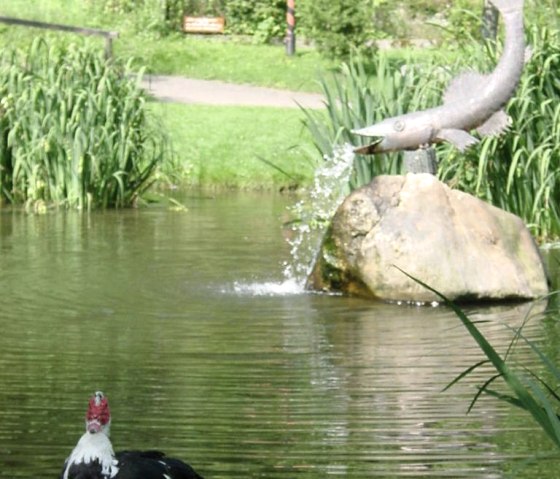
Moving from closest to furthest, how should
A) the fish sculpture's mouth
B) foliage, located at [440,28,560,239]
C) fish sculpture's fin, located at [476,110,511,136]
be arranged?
1. the fish sculpture's mouth
2. fish sculpture's fin, located at [476,110,511,136]
3. foliage, located at [440,28,560,239]

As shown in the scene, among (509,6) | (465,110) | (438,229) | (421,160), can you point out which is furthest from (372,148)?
(509,6)

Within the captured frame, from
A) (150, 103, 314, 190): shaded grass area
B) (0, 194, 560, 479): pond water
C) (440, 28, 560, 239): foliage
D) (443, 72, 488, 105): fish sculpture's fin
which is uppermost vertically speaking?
(443, 72, 488, 105): fish sculpture's fin

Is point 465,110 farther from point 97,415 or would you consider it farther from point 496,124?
point 97,415

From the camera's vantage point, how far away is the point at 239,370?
920 centimetres

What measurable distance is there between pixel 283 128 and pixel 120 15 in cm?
1154

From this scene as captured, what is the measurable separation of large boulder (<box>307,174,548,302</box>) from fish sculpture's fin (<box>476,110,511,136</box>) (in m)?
0.70

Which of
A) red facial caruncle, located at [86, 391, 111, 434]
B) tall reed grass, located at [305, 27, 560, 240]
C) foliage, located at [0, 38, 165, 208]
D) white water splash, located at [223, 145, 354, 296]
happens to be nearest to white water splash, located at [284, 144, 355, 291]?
white water splash, located at [223, 145, 354, 296]

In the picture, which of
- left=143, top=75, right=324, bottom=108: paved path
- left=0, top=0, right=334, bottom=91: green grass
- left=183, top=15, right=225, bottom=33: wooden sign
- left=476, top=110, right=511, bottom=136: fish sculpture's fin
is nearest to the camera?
left=476, top=110, right=511, bottom=136: fish sculpture's fin

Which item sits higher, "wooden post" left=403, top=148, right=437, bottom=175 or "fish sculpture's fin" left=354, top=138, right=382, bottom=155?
"fish sculpture's fin" left=354, top=138, right=382, bottom=155

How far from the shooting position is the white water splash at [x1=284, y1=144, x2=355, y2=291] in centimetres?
1369

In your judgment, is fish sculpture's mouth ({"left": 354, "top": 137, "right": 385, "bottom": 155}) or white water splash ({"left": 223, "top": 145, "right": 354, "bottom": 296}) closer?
white water splash ({"left": 223, "top": 145, "right": 354, "bottom": 296})

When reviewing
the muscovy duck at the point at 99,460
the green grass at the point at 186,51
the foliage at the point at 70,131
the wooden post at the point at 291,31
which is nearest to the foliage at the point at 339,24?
the green grass at the point at 186,51

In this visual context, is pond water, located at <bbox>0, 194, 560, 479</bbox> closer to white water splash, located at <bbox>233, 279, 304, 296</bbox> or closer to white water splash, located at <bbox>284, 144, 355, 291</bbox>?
white water splash, located at <bbox>233, 279, 304, 296</bbox>

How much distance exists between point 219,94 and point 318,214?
13.1 m
